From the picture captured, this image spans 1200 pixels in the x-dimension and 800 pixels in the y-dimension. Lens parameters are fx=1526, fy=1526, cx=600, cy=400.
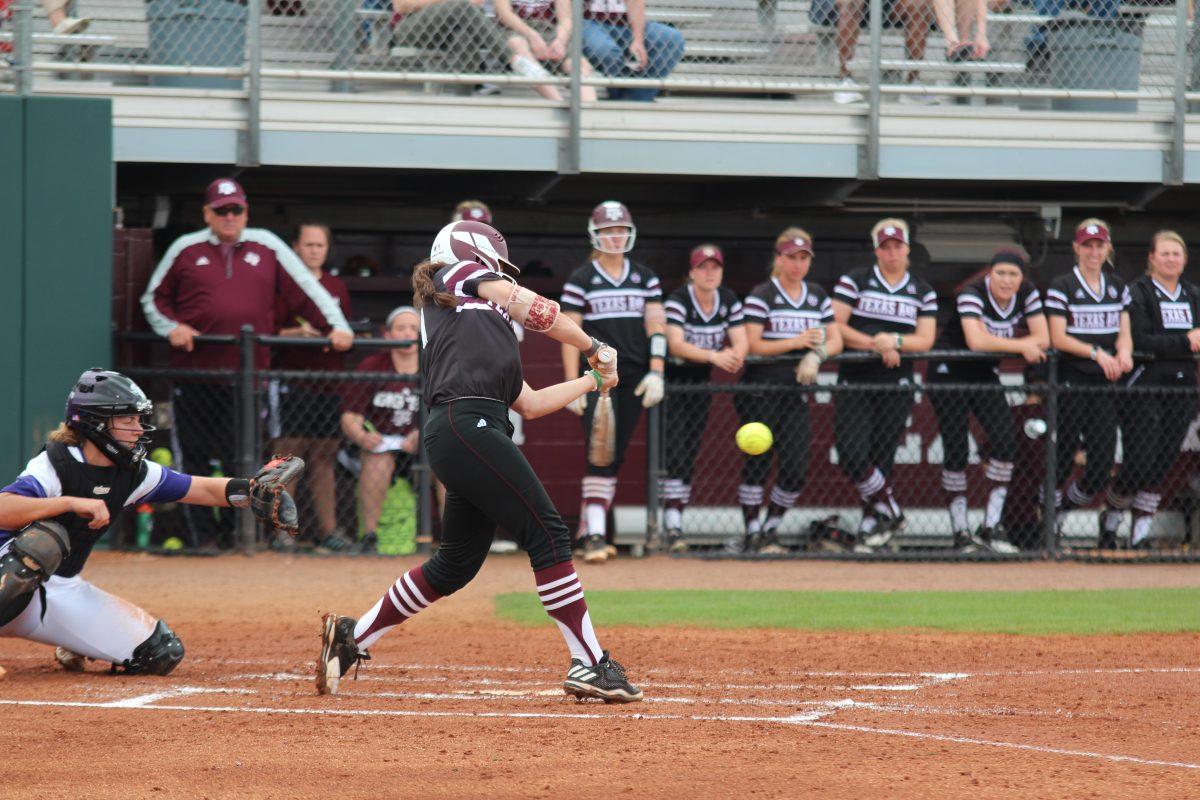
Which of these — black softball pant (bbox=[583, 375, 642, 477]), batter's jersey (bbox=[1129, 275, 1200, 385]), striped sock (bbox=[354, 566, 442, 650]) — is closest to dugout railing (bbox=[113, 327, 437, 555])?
black softball pant (bbox=[583, 375, 642, 477])

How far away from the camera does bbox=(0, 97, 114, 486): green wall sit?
10852 millimetres

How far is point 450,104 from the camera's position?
11742 millimetres

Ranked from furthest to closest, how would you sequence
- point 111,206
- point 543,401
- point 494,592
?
1. point 111,206
2. point 494,592
3. point 543,401

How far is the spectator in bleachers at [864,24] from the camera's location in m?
12.0

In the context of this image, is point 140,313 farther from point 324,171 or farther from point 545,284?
point 545,284

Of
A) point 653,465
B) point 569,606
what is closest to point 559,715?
point 569,606

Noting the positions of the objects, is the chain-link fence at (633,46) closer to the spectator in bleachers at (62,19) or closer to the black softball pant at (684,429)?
the spectator in bleachers at (62,19)

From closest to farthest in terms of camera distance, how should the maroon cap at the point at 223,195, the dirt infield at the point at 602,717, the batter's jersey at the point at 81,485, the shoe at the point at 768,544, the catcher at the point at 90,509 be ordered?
the dirt infield at the point at 602,717
the catcher at the point at 90,509
the batter's jersey at the point at 81,485
the maroon cap at the point at 223,195
the shoe at the point at 768,544

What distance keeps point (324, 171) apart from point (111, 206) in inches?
84.7

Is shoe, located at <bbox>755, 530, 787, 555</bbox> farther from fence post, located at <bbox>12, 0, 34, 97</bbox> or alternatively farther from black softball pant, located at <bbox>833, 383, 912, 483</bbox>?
fence post, located at <bbox>12, 0, 34, 97</bbox>

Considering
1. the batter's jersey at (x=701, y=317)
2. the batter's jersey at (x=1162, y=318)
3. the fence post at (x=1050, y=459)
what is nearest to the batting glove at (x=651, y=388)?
the batter's jersey at (x=701, y=317)

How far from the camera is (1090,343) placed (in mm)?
11414

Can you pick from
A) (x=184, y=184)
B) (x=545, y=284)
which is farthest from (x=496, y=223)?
(x=184, y=184)

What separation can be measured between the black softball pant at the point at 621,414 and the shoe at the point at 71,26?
4.60 meters
